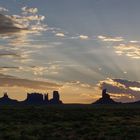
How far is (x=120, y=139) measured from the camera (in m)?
40.7

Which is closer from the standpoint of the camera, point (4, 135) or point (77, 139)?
point (77, 139)

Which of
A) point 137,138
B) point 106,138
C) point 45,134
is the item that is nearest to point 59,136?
point 45,134

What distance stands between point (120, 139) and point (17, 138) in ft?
Result: 34.4

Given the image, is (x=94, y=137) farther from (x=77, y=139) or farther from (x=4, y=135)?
(x=4, y=135)

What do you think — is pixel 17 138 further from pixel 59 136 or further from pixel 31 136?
pixel 59 136

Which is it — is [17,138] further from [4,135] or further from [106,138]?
[106,138]

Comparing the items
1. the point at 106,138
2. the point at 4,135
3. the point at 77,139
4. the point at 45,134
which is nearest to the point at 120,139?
the point at 106,138

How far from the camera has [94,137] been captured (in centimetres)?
4250

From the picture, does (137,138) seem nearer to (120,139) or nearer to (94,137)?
(120,139)

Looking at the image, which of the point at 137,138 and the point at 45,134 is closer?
the point at 137,138

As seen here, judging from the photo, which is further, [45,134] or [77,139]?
[45,134]

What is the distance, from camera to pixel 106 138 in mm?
41562

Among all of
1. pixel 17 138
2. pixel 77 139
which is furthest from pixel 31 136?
pixel 77 139

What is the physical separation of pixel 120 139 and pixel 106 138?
5.32 ft
